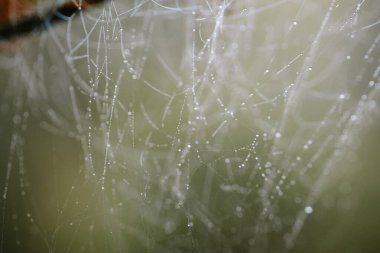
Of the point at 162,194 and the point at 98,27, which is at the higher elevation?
the point at 98,27

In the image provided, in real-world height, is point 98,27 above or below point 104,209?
above

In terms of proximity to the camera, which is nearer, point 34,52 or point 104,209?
point 104,209

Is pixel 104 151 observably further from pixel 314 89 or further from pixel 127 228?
pixel 314 89

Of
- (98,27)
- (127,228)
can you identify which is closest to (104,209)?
(127,228)

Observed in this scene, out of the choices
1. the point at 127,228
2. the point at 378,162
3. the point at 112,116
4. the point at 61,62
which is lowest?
the point at 127,228

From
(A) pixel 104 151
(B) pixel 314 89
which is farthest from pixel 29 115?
(B) pixel 314 89

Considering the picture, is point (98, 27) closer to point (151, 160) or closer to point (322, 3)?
point (151, 160)
